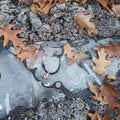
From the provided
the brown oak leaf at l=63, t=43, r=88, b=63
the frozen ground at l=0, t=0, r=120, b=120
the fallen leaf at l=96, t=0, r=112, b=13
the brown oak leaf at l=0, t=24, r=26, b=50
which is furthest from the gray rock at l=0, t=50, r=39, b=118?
the fallen leaf at l=96, t=0, r=112, b=13

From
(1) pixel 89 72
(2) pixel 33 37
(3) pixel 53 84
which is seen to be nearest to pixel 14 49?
(2) pixel 33 37

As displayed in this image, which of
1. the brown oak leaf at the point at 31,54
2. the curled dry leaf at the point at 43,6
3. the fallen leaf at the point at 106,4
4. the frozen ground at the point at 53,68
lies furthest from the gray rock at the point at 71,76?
the fallen leaf at the point at 106,4

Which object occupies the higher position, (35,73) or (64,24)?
(64,24)

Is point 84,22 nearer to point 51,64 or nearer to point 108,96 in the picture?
point 51,64

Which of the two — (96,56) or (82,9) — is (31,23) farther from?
(96,56)

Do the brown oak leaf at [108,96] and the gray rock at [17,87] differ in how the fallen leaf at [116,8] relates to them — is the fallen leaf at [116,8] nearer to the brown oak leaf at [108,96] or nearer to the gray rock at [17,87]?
the brown oak leaf at [108,96]

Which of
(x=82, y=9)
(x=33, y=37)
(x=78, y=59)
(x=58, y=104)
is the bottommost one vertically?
(x=58, y=104)

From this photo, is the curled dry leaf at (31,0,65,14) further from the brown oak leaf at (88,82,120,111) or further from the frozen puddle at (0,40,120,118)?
the brown oak leaf at (88,82,120,111)
